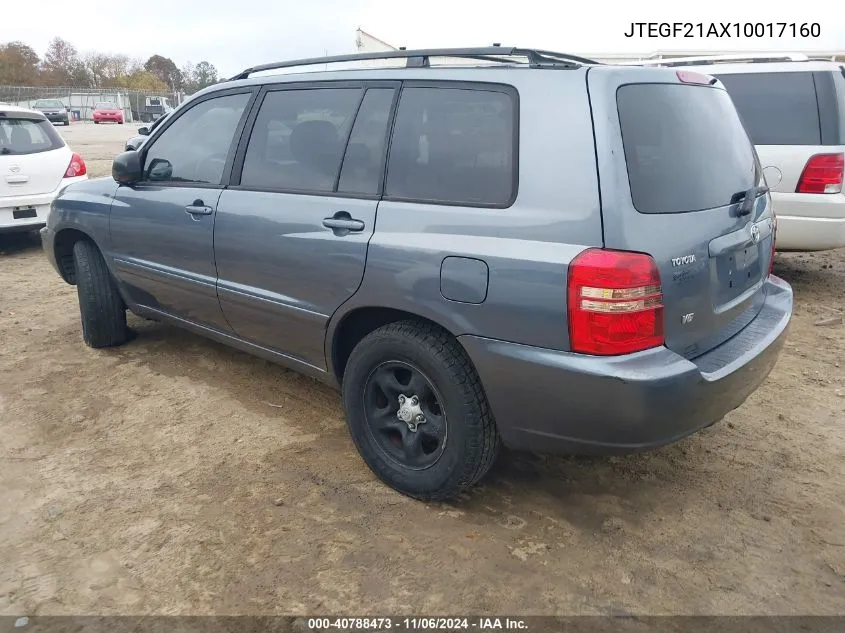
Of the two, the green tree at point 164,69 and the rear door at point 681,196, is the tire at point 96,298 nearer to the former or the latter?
the rear door at point 681,196

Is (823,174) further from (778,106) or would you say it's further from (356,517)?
(356,517)

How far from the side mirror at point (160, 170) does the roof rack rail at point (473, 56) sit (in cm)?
97

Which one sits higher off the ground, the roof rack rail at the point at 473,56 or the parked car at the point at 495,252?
the roof rack rail at the point at 473,56

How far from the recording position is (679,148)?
2.62 m

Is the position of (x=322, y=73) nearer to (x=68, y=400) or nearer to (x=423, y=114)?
(x=423, y=114)

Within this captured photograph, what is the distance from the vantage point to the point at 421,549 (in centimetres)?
266

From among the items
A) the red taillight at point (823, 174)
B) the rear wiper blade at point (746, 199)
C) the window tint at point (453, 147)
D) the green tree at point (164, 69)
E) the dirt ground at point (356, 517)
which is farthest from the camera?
the green tree at point (164, 69)

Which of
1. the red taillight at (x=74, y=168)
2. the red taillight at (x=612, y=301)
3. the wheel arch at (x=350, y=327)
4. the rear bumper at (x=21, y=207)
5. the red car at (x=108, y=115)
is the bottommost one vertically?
the wheel arch at (x=350, y=327)

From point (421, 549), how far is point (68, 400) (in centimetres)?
255

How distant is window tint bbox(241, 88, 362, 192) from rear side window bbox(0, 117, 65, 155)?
5.88 metres

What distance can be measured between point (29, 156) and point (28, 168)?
0.55ft

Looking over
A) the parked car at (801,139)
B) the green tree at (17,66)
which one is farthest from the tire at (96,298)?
the green tree at (17,66)

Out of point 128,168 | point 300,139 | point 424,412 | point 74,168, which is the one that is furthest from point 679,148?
point 74,168

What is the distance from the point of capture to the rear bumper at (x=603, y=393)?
2.33 m
